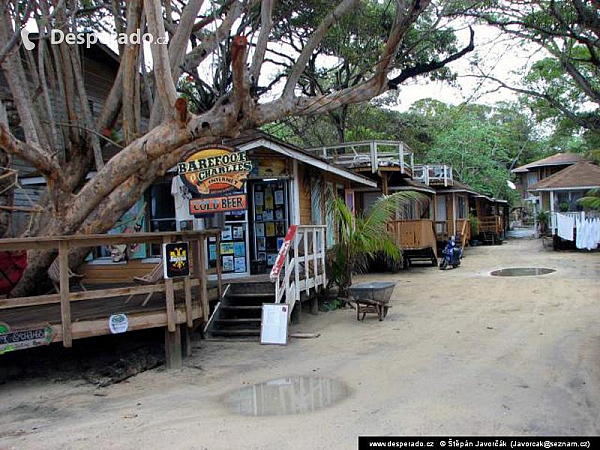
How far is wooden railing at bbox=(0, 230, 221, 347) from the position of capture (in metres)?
6.15

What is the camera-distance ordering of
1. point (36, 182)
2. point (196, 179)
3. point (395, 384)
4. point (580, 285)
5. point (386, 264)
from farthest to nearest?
point (386, 264), point (580, 285), point (36, 182), point (196, 179), point (395, 384)

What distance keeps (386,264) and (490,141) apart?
19957 millimetres

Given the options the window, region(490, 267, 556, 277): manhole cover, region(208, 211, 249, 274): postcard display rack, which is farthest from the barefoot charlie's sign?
the window

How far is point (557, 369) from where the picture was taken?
6.15m

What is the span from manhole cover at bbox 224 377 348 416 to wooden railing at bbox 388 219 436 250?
12397 millimetres

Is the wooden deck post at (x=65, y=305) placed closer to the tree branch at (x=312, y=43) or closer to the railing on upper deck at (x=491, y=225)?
the tree branch at (x=312, y=43)

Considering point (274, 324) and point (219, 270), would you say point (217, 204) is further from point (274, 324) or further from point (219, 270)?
point (274, 324)

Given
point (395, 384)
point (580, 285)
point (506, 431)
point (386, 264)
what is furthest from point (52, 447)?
point (386, 264)

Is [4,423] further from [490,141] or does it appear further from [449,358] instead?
[490,141]

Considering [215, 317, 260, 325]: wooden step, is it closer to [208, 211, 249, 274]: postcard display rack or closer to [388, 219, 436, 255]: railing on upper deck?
[208, 211, 249, 274]: postcard display rack

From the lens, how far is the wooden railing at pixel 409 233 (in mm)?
17953

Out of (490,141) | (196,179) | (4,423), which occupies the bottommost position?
(4,423)

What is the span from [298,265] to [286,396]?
4.04m

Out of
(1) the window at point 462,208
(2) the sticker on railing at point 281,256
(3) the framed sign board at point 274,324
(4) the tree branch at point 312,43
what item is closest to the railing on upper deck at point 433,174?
(1) the window at point 462,208
